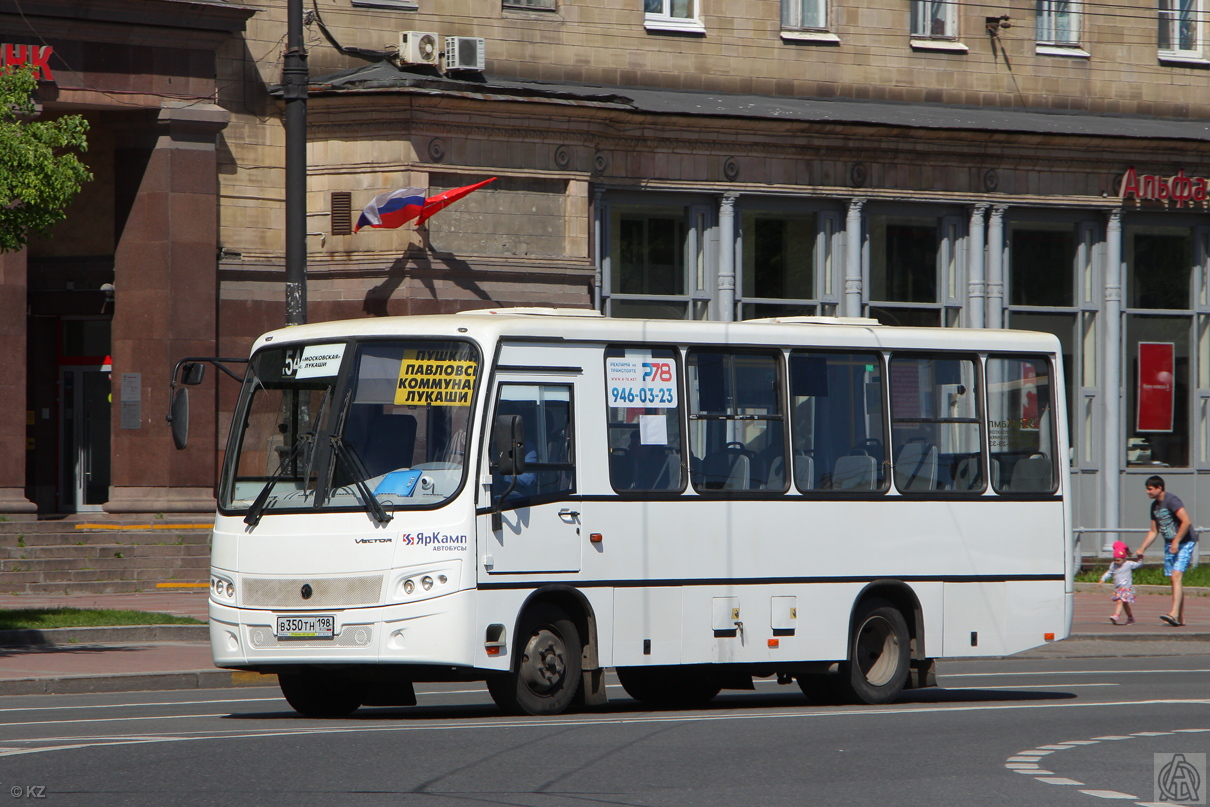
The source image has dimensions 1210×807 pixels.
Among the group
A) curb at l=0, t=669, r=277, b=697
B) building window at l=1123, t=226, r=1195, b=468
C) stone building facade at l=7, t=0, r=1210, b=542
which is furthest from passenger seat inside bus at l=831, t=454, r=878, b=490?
building window at l=1123, t=226, r=1195, b=468

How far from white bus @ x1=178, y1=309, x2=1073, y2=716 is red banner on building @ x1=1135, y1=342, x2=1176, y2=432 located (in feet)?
56.6

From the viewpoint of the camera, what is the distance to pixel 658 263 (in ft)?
93.9

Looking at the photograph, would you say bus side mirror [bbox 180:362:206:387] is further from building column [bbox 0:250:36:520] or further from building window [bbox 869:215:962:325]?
building window [bbox 869:215:962:325]

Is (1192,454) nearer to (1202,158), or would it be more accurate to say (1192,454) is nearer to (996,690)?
Answer: (1202,158)

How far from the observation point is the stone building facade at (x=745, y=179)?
26.2m

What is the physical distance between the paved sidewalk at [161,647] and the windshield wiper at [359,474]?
4.56m

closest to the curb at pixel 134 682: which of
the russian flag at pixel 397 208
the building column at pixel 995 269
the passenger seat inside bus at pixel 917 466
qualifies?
the passenger seat inside bus at pixel 917 466

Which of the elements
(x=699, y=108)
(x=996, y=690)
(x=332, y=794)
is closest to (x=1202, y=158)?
(x=699, y=108)

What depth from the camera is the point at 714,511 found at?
13.2m

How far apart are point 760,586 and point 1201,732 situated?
322 cm

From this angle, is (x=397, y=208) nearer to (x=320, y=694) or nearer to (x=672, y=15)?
(x=672, y=15)

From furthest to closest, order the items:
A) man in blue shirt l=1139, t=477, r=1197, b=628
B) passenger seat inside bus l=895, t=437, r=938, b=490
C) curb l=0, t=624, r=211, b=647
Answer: man in blue shirt l=1139, t=477, r=1197, b=628, curb l=0, t=624, r=211, b=647, passenger seat inside bus l=895, t=437, r=938, b=490

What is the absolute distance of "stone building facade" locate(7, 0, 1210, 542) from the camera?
85.9 feet

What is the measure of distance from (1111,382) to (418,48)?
1319 cm
